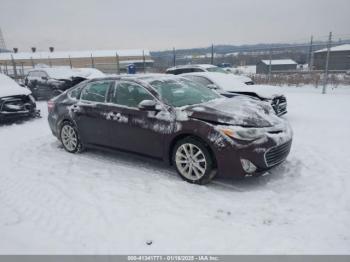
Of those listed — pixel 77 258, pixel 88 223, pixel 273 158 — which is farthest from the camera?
pixel 273 158

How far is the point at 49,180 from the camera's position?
15.5 ft

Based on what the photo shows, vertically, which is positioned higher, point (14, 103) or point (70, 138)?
point (14, 103)

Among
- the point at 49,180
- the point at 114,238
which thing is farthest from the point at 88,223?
the point at 49,180

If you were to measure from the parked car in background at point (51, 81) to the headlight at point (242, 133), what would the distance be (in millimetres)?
10350

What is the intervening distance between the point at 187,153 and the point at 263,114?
1.34 meters

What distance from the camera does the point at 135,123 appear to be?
190 inches

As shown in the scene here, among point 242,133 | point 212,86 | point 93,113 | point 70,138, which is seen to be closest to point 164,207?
point 242,133

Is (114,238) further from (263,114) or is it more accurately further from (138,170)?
(263,114)

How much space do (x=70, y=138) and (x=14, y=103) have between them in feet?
14.1

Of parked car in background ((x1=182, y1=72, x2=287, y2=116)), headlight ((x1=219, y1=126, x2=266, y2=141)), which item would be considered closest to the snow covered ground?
headlight ((x1=219, y1=126, x2=266, y2=141))

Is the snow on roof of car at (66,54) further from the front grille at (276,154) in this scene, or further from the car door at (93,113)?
the front grille at (276,154)

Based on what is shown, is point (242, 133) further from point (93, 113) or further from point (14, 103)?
point (14, 103)

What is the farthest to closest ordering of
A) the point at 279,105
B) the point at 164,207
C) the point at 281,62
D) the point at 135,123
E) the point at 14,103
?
the point at 281,62 < the point at 14,103 < the point at 279,105 < the point at 135,123 < the point at 164,207

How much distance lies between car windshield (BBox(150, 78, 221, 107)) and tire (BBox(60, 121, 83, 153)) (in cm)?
211
